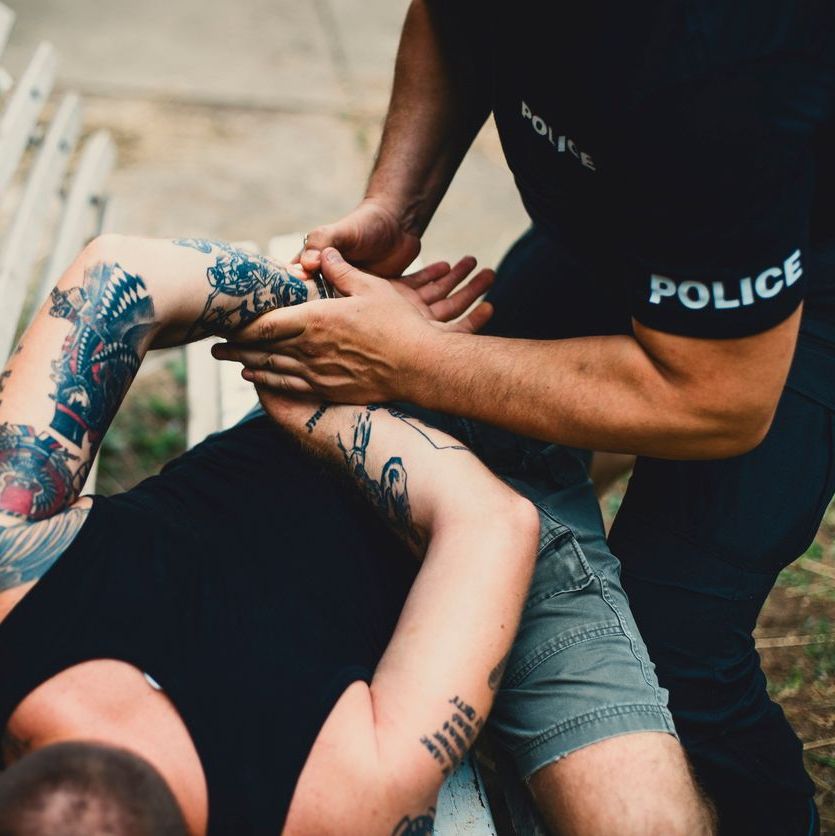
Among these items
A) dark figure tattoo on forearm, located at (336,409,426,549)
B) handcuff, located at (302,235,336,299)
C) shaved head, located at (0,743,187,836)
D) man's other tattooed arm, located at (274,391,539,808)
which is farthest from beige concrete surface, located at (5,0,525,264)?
shaved head, located at (0,743,187,836)

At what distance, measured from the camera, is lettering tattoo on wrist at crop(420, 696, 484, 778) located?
125 centimetres

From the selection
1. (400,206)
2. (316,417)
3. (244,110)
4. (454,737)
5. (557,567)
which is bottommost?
(454,737)

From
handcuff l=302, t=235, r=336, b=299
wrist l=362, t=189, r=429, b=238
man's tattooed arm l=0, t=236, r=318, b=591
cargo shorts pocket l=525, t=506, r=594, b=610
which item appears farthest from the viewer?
wrist l=362, t=189, r=429, b=238

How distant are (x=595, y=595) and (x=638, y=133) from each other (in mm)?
839

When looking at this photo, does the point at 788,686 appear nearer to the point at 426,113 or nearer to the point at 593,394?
the point at 593,394

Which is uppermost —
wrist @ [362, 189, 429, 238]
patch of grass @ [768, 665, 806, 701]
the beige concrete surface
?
the beige concrete surface

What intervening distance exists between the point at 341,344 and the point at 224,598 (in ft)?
1.82

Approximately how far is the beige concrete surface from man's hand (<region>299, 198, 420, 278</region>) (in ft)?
4.86

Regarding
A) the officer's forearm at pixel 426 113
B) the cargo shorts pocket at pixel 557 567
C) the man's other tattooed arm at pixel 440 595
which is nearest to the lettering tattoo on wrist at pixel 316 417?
the man's other tattooed arm at pixel 440 595

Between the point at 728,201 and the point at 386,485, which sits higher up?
the point at 728,201

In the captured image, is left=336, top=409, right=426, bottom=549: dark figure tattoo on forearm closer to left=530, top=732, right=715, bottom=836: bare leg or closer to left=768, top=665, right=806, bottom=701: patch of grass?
left=530, top=732, right=715, bottom=836: bare leg

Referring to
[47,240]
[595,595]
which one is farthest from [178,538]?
[47,240]

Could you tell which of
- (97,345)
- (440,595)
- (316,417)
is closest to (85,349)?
(97,345)

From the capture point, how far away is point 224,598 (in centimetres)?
142
